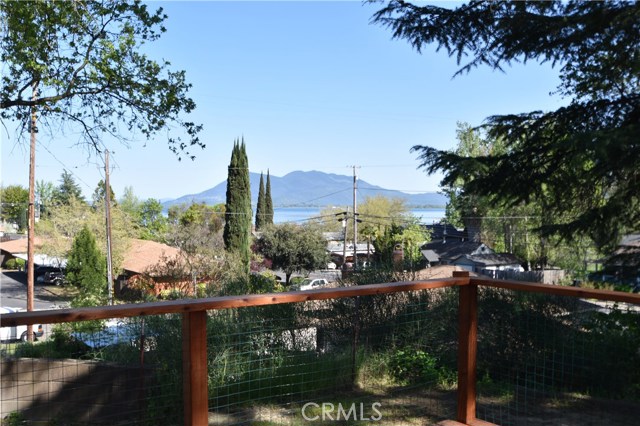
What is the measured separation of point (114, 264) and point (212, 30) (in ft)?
70.2

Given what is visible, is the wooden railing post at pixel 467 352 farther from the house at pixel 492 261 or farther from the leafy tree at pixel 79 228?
the house at pixel 492 261

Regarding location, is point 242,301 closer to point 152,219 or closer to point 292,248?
point 292,248

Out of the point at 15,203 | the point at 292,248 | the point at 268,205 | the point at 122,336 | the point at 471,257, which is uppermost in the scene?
the point at 15,203

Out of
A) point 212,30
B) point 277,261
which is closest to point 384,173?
point 277,261

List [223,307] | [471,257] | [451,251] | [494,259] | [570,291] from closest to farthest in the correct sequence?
[223,307]
[570,291]
[494,259]
[471,257]
[451,251]

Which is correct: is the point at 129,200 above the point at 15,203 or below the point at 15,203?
above

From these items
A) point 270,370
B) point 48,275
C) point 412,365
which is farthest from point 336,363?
point 48,275

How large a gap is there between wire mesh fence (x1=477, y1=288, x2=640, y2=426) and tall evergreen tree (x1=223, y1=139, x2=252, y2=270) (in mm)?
22615

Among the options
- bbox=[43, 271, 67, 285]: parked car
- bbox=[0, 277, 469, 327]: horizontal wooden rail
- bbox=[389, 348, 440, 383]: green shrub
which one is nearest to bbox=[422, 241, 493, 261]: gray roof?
bbox=[43, 271, 67, 285]: parked car

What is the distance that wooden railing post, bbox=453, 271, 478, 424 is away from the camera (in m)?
3.43

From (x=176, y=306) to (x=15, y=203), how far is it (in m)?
56.2

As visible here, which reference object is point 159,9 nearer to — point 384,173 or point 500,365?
point 500,365

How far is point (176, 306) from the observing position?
236 cm

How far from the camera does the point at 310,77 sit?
99.7 feet
